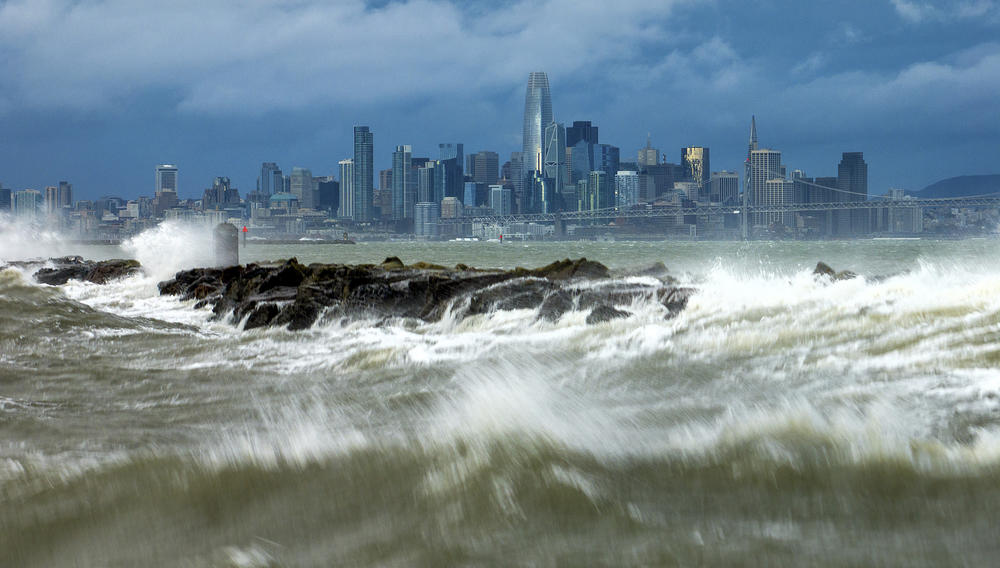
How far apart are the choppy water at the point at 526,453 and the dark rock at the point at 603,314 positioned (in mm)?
1839

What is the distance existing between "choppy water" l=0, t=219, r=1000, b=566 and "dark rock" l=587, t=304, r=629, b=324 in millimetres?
1839

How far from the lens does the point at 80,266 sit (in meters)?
27.8

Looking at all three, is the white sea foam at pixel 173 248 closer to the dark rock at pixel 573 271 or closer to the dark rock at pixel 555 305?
the dark rock at pixel 573 271

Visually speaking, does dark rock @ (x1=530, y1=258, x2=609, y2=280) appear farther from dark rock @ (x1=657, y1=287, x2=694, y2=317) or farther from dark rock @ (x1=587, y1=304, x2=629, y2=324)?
dark rock @ (x1=587, y1=304, x2=629, y2=324)

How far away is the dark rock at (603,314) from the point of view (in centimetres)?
977

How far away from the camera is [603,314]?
995cm

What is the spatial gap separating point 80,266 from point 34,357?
22.4 m

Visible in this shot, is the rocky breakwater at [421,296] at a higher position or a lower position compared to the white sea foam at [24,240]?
lower

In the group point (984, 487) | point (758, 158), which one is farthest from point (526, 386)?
point (758, 158)

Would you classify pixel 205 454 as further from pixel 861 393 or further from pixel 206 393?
pixel 861 393

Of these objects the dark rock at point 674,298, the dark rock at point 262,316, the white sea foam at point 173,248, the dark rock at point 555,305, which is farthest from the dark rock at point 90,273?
the dark rock at point 674,298

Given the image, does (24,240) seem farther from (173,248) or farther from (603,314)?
(603,314)

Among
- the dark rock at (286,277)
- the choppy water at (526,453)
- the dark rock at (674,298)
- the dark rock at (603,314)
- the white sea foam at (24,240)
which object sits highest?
the white sea foam at (24,240)

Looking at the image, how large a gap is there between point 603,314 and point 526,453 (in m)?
6.19
